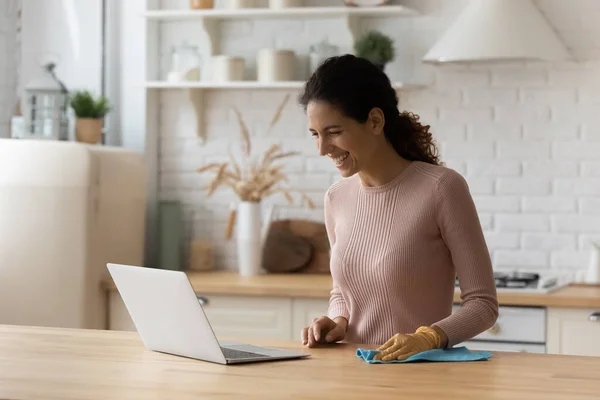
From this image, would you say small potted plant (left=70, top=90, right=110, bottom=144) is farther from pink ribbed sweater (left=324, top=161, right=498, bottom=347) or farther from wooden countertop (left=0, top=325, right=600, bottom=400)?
wooden countertop (left=0, top=325, right=600, bottom=400)

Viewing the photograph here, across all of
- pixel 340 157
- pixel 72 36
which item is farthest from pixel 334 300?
pixel 72 36

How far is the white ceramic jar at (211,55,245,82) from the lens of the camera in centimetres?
464

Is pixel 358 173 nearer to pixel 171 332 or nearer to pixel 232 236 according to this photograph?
pixel 171 332

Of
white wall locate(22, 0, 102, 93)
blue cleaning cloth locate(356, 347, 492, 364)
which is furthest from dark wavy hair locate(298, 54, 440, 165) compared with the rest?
white wall locate(22, 0, 102, 93)

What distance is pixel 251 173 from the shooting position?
4727mm

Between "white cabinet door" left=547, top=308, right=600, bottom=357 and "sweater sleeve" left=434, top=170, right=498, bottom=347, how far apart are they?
1518mm

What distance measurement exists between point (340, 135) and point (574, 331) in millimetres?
1746

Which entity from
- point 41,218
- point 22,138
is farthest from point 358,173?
point 22,138

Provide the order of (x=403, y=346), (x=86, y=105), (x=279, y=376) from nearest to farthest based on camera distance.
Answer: (x=279, y=376)
(x=403, y=346)
(x=86, y=105)

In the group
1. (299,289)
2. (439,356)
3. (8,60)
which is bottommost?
(299,289)

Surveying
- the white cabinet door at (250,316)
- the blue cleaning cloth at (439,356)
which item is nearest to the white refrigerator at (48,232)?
the white cabinet door at (250,316)

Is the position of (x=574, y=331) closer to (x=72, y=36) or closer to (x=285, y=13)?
(x=285, y=13)

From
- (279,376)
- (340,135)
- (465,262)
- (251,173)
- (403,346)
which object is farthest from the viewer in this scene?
(251,173)

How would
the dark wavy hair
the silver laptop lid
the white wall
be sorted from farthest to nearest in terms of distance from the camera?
the white wall < the dark wavy hair < the silver laptop lid
